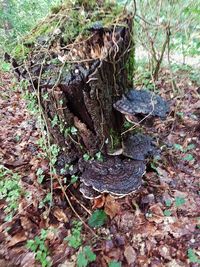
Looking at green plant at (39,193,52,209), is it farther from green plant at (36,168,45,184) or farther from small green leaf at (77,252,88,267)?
small green leaf at (77,252,88,267)

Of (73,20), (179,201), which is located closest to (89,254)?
(179,201)

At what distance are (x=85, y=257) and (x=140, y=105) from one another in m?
1.35

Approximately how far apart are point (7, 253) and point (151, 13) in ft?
11.8

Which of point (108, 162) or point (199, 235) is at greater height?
point (108, 162)

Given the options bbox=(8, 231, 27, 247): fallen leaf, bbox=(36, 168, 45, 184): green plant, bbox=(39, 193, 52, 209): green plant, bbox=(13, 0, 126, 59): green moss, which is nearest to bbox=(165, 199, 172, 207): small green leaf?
bbox=(39, 193, 52, 209): green plant

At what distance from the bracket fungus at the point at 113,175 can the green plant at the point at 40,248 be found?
20.4 inches

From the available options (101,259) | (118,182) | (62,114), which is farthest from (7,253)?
(62,114)

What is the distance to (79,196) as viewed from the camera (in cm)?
249

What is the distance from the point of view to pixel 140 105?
2.18 m

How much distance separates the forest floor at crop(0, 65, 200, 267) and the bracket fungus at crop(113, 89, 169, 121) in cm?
80

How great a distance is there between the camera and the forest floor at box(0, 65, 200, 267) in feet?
6.98

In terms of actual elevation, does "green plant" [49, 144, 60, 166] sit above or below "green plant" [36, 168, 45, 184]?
above

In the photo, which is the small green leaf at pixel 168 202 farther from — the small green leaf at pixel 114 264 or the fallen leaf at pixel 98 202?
the small green leaf at pixel 114 264

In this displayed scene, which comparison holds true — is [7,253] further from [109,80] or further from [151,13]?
[151,13]
